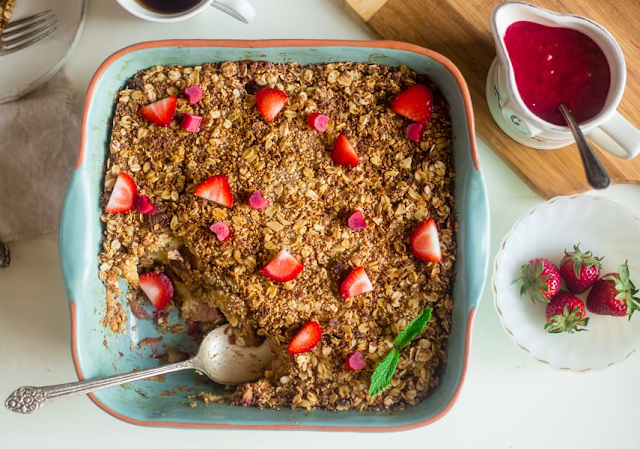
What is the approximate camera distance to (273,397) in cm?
165

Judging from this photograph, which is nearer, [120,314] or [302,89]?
[302,89]

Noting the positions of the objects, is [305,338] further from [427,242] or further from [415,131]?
[415,131]

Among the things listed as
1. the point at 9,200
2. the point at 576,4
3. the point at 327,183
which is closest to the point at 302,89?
the point at 327,183

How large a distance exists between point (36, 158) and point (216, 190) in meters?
0.60

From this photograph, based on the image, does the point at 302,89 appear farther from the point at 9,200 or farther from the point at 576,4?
the point at 9,200

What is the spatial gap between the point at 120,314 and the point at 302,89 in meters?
0.79

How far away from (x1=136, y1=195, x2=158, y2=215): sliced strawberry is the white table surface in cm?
39

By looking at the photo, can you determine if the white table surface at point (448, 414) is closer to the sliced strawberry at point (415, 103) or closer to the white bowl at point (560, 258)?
the white bowl at point (560, 258)

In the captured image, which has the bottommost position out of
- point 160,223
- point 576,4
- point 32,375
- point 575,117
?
point 32,375

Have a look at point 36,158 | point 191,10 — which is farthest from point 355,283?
point 36,158

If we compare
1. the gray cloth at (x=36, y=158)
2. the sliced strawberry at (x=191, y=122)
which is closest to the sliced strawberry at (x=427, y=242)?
the sliced strawberry at (x=191, y=122)

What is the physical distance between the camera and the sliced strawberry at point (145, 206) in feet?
5.21

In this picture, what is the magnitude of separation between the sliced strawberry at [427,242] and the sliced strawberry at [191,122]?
24.4 inches

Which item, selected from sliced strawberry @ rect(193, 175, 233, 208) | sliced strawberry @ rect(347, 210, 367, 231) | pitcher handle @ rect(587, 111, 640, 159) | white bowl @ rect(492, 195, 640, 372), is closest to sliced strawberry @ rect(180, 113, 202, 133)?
sliced strawberry @ rect(193, 175, 233, 208)
